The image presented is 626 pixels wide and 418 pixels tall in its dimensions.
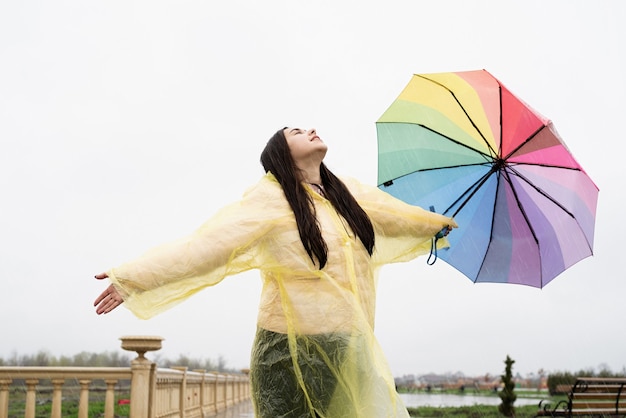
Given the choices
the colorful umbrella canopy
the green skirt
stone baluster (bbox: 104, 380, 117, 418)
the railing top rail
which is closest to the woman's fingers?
the green skirt

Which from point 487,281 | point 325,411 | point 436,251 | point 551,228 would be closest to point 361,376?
point 325,411

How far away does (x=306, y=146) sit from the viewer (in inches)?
99.3

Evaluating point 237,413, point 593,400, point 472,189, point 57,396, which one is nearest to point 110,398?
point 57,396

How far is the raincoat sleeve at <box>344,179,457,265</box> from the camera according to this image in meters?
2.61

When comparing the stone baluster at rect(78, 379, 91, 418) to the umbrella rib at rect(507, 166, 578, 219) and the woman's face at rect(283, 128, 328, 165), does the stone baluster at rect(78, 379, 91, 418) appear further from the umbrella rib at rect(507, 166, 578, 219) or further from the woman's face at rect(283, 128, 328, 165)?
the umbrella rib at rect(507, 166, 578, 219)

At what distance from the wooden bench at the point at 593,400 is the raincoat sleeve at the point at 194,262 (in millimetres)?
6434

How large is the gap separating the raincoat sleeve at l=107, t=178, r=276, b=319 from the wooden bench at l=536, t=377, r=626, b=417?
6434mm

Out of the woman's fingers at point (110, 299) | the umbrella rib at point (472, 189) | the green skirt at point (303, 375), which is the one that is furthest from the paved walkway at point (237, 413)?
the woman's fingers at point (110, 299)

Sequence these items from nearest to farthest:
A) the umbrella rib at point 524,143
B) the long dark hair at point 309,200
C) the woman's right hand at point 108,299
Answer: the woman's right hand at point 108,299 → the long dark hair at point 309,200 → the umbrella rib at point 524,143

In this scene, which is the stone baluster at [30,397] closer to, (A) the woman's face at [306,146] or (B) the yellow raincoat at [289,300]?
(B) the yellow raincoat at [289,300]

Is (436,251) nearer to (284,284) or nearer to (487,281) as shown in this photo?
(487,281)

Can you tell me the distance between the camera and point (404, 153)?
316cm

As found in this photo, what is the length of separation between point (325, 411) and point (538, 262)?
66.5 inches

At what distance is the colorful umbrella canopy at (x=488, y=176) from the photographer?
9.75 ft
